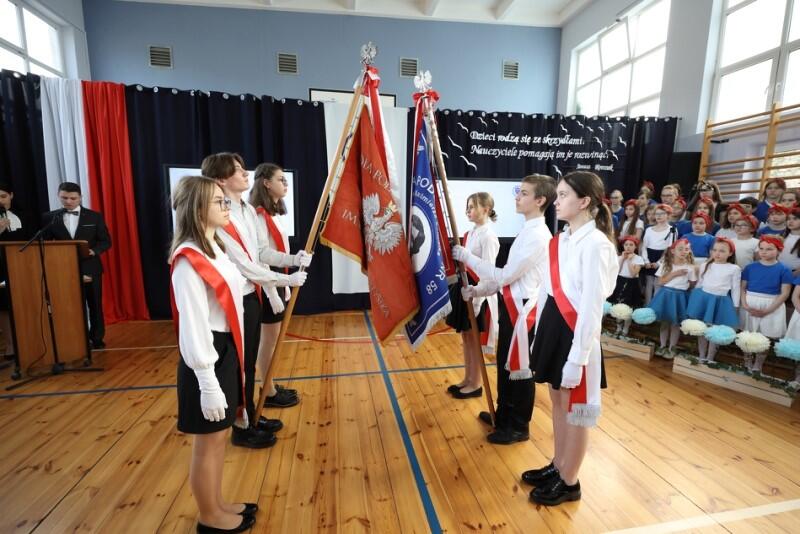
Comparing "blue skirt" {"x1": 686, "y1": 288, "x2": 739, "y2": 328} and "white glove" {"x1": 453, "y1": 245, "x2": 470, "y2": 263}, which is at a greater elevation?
"white glove" {"x1": 453, "y1": 245, "x2": 470, "y2": 263}

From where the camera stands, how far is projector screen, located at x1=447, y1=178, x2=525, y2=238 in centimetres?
561

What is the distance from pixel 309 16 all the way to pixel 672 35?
6376 mm

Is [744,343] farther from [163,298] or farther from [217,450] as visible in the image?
[163,298]

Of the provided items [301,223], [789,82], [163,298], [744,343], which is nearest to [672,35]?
[789,82]

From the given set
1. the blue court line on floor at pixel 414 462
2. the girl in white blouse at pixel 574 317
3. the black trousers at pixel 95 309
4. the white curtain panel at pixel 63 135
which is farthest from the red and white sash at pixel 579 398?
the white curtain panel at pixel 63 135

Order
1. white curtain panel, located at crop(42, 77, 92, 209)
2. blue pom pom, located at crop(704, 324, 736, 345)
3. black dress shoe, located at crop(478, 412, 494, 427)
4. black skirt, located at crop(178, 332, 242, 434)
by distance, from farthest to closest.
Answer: white curtain panel, located at crop(42, 77, 92, 209) → blue pom pom, located at crop(704, 324, 736, 345) → black dress shoe, located at crop(478, 412, 494, 427) → black skirt, located at crop(178, 332, 242, 434)

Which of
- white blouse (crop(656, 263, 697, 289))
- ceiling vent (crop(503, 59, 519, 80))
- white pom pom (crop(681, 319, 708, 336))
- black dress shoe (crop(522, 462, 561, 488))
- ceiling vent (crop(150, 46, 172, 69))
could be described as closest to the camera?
black dress shoe (crop(522, 462, 561, 488))

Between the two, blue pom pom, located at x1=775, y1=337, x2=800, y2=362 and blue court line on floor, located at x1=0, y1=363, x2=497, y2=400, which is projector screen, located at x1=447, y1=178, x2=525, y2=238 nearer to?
blue court line on floor, located at x1=0, y1=363, x2=497, y2=400

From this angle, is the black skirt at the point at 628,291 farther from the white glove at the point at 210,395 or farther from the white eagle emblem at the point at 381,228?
the white glove at the point at 210,395

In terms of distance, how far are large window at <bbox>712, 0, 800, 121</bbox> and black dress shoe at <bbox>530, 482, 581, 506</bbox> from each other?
5.66 meters

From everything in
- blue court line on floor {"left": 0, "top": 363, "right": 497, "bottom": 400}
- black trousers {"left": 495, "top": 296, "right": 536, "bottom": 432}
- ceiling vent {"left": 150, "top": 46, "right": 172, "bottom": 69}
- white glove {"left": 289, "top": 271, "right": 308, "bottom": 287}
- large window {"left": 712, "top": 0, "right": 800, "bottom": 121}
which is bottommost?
blue court line on floor {"left": 0, "top": 363, "right": 497, "bottom": 400}

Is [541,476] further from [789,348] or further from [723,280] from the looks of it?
[723,280]

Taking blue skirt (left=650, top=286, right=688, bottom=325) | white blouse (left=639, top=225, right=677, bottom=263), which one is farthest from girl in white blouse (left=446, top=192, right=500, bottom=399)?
white blouse (left=639, top=225, right=677, bottom=263)

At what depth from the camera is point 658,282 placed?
3.97 metres
